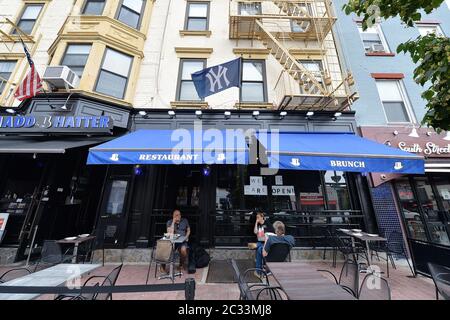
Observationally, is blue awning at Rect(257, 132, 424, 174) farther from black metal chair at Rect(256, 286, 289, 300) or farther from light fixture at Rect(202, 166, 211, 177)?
light fixture at Rect(202, 166, 211, 177)

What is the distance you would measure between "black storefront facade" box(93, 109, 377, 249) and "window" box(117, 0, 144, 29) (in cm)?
490

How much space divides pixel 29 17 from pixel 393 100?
702 inches

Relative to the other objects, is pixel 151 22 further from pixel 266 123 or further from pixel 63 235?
pixel 63 235

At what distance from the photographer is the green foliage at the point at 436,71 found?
3.56m

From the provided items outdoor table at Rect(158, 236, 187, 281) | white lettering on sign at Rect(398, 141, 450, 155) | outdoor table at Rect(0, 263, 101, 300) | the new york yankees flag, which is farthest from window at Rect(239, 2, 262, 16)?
outdoor table at Rect(0, 263, 101, 300)

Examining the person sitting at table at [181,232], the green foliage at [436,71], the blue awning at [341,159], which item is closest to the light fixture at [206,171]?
the person sitting at table at [181,232]

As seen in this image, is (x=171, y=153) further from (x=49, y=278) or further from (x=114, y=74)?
(x=114, y=74)

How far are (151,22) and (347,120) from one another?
10292 mm

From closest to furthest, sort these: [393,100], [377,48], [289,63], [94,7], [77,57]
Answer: [77,57]
[289,63]
[393,100]
[94,7]
[377,48]

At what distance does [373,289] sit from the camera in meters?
3.29

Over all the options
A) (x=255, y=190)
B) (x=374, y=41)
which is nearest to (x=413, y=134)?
(x=374, y=41)

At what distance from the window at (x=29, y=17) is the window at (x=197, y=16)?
7507 millimetres

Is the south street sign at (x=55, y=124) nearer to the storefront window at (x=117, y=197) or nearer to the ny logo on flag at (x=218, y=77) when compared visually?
the storefront window at (x=117, y=197)

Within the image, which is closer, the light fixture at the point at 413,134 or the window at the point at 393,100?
the light fixture at the point at 413,134
